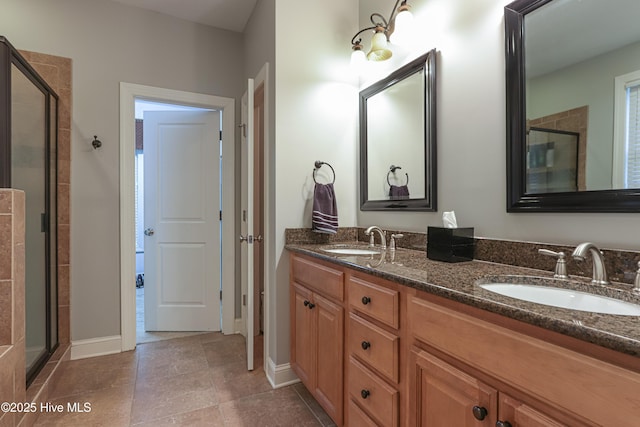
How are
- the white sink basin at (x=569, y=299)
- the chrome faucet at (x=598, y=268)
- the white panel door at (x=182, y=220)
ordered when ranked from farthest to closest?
1. the white panel door at (x=182, y=220)
2. the chrome faucet at (x=598, y=268)
3. the white sink basin at (x=569, y=299)

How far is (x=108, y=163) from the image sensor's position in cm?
240

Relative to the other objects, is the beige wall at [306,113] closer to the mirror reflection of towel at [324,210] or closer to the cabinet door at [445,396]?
the mirror reflection of towel at [324,210]

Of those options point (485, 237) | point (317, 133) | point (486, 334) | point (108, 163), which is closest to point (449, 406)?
point (486, 334)

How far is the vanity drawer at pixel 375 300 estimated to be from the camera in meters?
1.08

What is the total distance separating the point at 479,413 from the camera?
0.77m

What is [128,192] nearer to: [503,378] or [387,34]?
[387,34]

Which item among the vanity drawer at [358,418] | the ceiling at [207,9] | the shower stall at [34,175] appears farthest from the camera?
the ceiling at [207,9]

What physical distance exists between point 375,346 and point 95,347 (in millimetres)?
2262

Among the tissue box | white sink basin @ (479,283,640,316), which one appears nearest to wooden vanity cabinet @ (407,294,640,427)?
white sink basin @ (479,283,640,316)

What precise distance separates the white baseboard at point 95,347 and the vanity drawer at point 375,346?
2.02m

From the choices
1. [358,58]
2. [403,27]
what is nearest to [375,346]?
[403,27]

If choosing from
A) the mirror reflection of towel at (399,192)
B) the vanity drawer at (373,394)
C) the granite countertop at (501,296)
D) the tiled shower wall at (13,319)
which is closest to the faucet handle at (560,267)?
the granite countertop at (501,296)

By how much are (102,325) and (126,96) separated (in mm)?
1739

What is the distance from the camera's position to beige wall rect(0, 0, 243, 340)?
2.27 m
